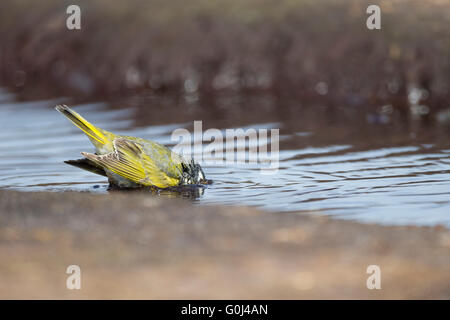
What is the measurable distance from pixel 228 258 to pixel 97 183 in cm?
293

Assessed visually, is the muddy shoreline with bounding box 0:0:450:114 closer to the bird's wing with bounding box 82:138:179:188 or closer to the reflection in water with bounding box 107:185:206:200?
the reflection in water with bounding box 107:185:206:200

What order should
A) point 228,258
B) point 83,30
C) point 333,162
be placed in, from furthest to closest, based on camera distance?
point 83,30, point 333,162, point 228,258

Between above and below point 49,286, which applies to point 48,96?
above

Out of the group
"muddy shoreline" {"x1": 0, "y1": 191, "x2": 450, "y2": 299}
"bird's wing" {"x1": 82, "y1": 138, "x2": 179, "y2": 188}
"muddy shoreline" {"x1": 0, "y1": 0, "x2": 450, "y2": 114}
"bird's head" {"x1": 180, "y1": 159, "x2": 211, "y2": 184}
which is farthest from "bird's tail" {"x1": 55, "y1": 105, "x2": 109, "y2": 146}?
"muddy shoreline" {"x1": 0, "y1": 0, "x2": 450, "y2": 114}

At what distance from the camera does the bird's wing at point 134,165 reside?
6.38 meters

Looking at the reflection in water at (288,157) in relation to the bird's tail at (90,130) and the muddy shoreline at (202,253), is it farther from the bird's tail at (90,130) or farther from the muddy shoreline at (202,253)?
the muddy shoreline at (202,253)

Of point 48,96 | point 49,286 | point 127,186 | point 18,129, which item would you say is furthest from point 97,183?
point 48,96

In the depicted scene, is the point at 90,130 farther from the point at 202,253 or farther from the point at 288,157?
the point at 202,253

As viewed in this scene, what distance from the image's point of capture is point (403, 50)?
10.4 metres

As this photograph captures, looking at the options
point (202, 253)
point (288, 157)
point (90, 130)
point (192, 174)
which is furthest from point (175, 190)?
point (202, 253)

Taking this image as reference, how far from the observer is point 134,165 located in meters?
6.45

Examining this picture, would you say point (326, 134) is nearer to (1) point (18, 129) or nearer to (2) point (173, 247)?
(1) point (18, 129)

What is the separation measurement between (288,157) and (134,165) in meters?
1.64

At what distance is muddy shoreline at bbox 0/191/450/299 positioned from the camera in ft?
12.5
